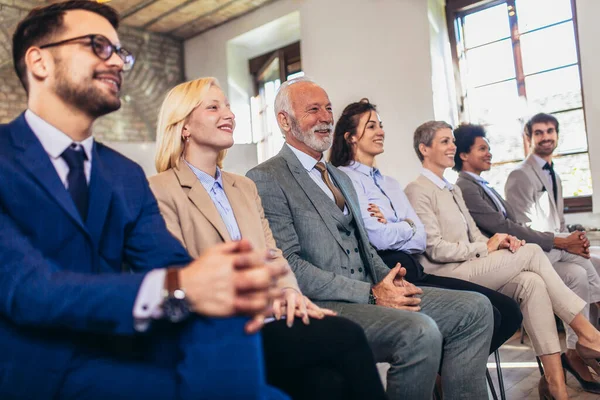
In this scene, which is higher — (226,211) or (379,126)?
(379,126)

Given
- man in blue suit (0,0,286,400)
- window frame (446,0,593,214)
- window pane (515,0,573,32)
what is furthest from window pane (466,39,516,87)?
man in blue suit (0,0,286,400)

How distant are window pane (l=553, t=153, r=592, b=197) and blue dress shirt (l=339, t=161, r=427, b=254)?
8.75 ft

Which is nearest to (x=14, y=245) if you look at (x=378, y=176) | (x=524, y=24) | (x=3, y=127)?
(x=3, y=127)

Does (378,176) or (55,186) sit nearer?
(55,186)

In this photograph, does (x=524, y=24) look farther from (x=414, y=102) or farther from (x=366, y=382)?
(x=366, y=382)

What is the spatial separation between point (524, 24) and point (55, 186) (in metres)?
4.92

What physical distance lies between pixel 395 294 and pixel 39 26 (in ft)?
4.50

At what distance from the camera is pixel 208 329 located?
2.67ft

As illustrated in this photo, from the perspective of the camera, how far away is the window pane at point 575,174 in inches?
179

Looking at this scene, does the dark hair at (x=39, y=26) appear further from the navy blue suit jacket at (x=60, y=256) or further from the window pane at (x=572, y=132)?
the window pane at (x=572, y=132)

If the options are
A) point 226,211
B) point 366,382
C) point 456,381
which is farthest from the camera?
point 456,381

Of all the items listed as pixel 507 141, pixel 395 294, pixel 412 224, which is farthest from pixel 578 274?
pixel 507 141

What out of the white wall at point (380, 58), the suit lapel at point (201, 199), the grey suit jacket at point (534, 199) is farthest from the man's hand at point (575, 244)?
the suit lapel at point (201, 199)

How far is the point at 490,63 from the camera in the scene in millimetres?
5074
